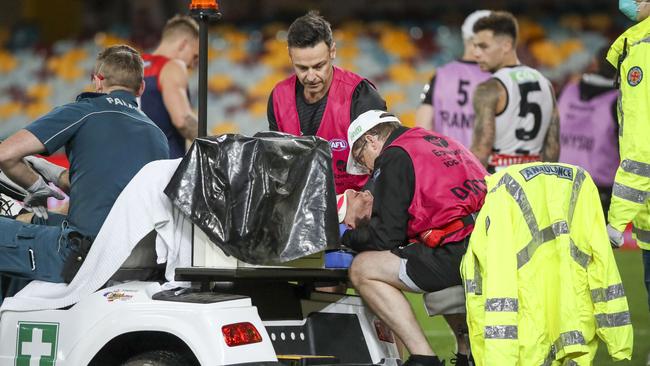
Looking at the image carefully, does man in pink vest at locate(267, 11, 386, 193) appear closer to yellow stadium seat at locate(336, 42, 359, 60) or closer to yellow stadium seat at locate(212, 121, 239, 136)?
yellow stadium seat at locate(212, 121, 239, 136)

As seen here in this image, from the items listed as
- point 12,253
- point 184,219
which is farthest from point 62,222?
point 184,219

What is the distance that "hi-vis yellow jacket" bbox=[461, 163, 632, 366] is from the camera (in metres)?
5.02

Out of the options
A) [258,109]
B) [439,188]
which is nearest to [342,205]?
[439,188]

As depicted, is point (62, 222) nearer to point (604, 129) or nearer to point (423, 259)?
point (423, 259)

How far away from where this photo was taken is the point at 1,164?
18.2ft

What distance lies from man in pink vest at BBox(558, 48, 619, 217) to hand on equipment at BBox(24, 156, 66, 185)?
8451 mm

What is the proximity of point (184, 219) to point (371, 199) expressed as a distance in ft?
2.95

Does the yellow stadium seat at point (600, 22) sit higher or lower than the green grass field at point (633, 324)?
higher

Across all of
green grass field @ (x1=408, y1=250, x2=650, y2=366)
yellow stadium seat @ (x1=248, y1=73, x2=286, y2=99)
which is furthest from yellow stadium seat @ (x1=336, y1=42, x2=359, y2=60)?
green grass field @ (x1=408, y1=250, x2=650, y2=366)

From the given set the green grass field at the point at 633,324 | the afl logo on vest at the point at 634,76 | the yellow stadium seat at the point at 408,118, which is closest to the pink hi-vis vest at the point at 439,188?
the afl logo on vest at the point at 634,76

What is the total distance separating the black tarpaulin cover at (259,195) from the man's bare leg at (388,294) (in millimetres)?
280

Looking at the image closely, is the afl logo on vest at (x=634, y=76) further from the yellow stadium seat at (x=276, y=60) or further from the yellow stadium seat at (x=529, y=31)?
the yellow stadium seat at (x=276, y=60)

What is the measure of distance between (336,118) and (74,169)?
4.87ft

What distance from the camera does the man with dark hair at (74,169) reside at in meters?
5.55
